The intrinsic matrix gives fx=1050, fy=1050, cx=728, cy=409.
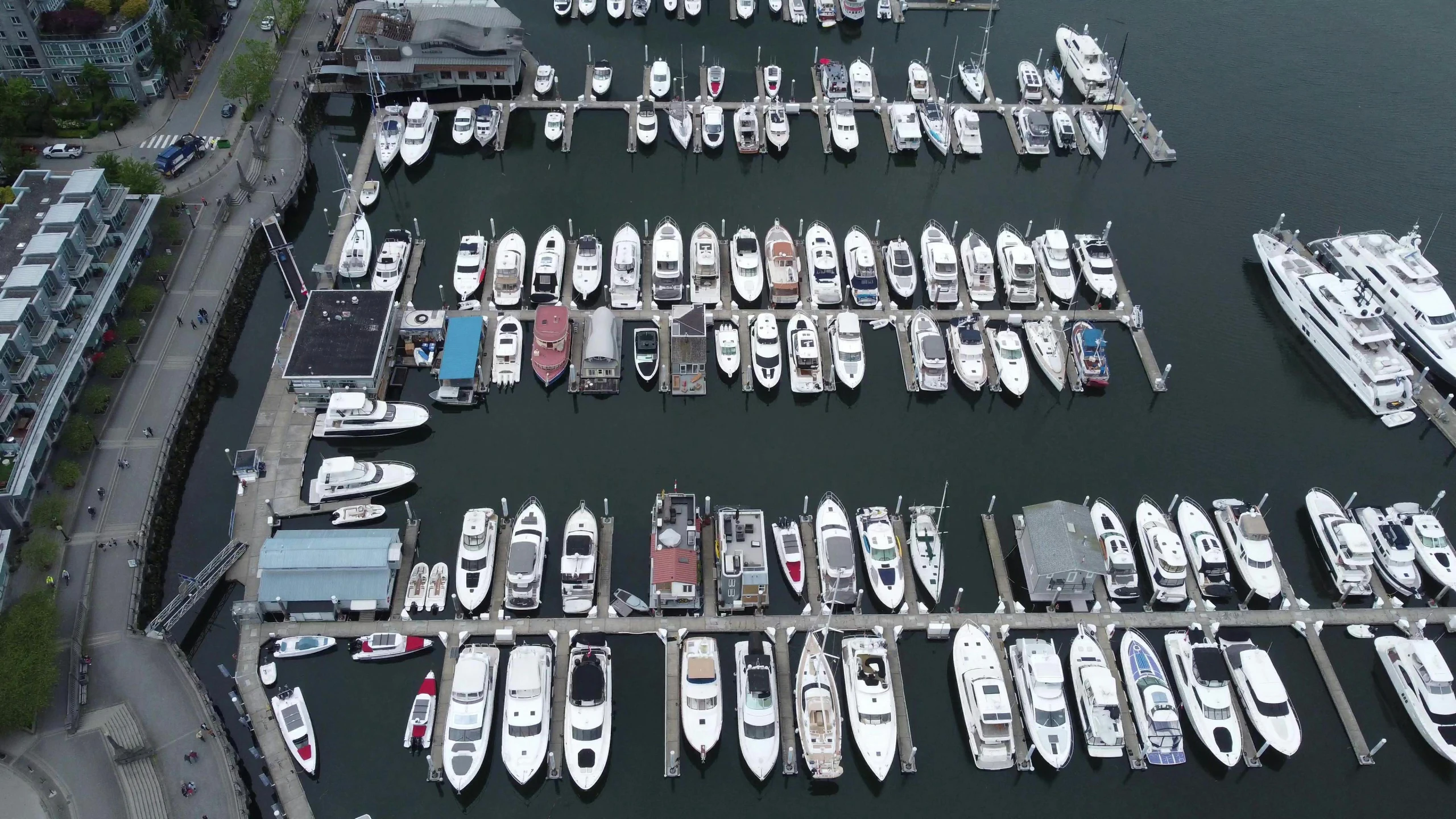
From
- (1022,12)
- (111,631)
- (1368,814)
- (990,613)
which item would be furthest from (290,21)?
(1368,814)

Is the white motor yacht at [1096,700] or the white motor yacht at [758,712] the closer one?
the white motor yacht at [758,712]

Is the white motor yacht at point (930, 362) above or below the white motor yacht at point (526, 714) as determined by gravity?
above

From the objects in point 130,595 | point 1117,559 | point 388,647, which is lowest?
point 388,647

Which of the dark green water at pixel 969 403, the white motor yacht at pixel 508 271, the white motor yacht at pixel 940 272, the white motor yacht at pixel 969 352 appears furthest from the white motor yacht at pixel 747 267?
the white motor yacht at pixel 508 271

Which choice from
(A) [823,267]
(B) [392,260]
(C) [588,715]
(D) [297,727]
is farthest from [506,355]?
(C) [588,715]

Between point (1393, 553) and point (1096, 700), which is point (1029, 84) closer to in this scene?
point (1393, 553)

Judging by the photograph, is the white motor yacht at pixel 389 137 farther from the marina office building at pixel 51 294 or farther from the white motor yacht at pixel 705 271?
the white motor yacht at pixel 705 271

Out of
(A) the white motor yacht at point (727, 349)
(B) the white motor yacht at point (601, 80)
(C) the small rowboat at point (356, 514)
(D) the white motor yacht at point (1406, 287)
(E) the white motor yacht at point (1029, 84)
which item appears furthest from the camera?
(E) the white motor yacht at point (1029, 84)
